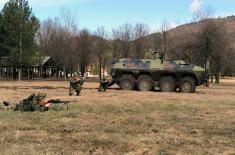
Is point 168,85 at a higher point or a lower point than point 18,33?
lower

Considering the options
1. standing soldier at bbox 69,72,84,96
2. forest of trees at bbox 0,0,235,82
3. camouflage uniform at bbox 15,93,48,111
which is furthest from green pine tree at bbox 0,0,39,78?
camouflage uniform at bbox 15,93,48,111

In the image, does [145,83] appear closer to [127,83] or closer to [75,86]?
[127,83]

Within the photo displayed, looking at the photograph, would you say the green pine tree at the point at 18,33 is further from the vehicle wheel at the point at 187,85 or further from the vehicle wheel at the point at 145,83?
the vehicle wheel at the point at 187,85

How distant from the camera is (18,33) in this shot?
55.8 metres

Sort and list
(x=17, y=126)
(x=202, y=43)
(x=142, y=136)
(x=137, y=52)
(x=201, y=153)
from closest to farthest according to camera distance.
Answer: (x=201, y=153)
(x=142, y=136)
(x=17, y=126)
(x=202, y=43)
(x=137, y=52)

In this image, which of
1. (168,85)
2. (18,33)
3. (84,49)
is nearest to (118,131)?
(168,85)

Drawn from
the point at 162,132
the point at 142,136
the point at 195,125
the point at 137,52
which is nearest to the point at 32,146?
the point at 142,136

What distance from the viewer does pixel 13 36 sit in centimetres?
5575

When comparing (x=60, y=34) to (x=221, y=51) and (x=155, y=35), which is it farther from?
(x=221, y=51)

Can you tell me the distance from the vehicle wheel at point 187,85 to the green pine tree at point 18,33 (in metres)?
29.5

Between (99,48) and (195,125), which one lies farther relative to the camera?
(99,48)

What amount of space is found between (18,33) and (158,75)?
29431 mm

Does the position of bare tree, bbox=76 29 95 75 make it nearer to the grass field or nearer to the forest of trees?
the forest of trees

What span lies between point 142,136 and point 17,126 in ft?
9.81
